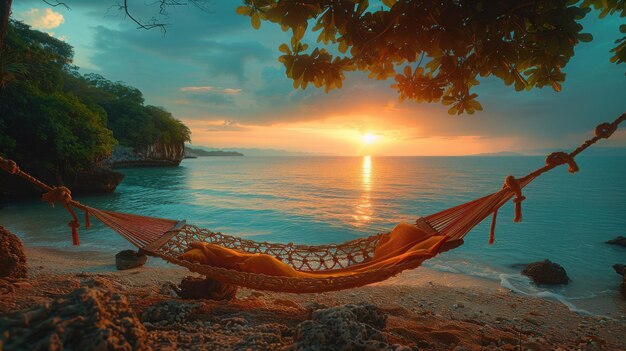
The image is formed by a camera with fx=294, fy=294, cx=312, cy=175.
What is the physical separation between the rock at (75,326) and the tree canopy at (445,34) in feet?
4.22

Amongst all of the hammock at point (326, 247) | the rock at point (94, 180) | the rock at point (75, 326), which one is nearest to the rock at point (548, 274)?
the hammock at point (326, 247)

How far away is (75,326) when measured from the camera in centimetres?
92

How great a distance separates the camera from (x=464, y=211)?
8.06 feet

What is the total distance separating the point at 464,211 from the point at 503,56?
1.30m

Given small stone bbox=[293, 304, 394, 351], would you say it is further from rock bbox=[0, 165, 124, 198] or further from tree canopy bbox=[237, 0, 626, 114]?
rock bbox=[0, 165, 124, 198]

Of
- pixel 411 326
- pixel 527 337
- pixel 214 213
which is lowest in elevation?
pixel 214 213

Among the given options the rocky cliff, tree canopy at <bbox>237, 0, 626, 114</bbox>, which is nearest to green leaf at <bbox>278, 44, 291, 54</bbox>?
tree canopy at <bbox>237, 0, 626, 114</bbox>

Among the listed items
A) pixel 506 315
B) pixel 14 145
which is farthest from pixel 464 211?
pixel 14 145

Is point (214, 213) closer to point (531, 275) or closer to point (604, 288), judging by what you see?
point (531, 275)

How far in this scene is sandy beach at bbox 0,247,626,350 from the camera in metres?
1.61

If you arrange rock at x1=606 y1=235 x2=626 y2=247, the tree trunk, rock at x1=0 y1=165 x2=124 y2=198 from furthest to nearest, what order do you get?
rock at x1=0 y1=165 x2=124 y2=198 < rock at x1=606 y1=235 x2=626 y2=247 < the tree trunk

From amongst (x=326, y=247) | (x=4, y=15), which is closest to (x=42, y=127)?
(x=4, y=15)

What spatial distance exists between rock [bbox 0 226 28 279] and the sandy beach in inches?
5.2

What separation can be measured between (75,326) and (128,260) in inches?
158
